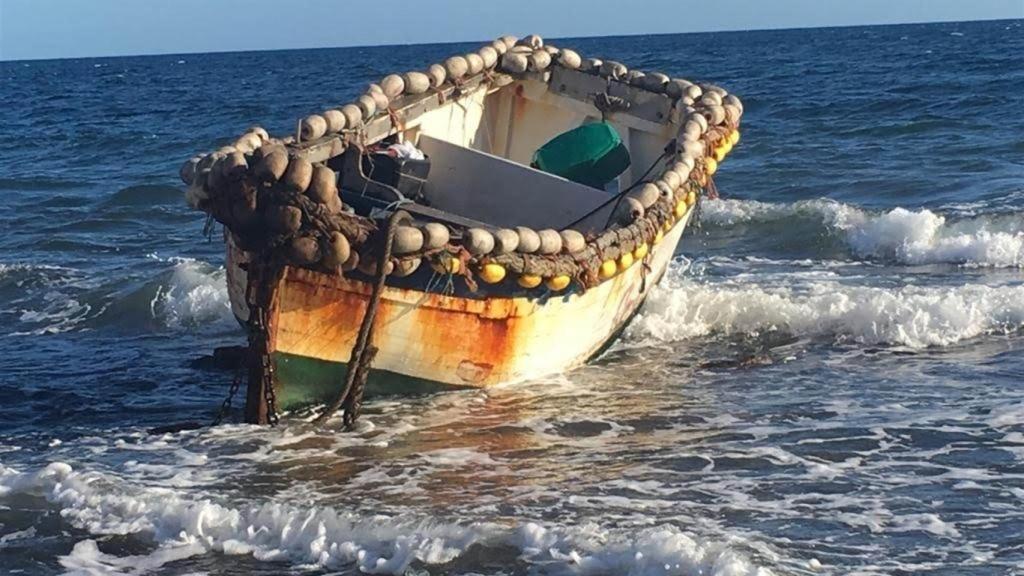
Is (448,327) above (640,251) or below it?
below

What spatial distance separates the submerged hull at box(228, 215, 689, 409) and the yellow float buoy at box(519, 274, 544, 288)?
26 cm

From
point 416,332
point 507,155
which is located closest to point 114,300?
point 507,155

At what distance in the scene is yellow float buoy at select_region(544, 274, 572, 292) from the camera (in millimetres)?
7886

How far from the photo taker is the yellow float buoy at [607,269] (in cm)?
821

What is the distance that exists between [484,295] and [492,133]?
14.2 feet

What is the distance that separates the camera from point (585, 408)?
855 centimetres

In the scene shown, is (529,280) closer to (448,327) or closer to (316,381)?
(448,327)

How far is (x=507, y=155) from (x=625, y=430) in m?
4.42

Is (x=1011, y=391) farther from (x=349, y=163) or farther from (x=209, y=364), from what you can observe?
(x=209, y=364)

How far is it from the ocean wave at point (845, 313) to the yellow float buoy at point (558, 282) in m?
2.95

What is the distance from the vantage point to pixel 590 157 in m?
10.4

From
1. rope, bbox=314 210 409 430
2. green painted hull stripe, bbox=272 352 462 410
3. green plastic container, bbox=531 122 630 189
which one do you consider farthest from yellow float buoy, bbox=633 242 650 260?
green plastic container, bbox=531 122 630 189

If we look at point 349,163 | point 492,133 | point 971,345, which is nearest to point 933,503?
point 971,345

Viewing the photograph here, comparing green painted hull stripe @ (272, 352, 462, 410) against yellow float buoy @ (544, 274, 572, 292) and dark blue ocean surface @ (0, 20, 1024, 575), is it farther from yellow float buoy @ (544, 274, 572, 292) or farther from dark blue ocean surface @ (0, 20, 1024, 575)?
yellow float buoy @ (544, 274, 572, 292)
